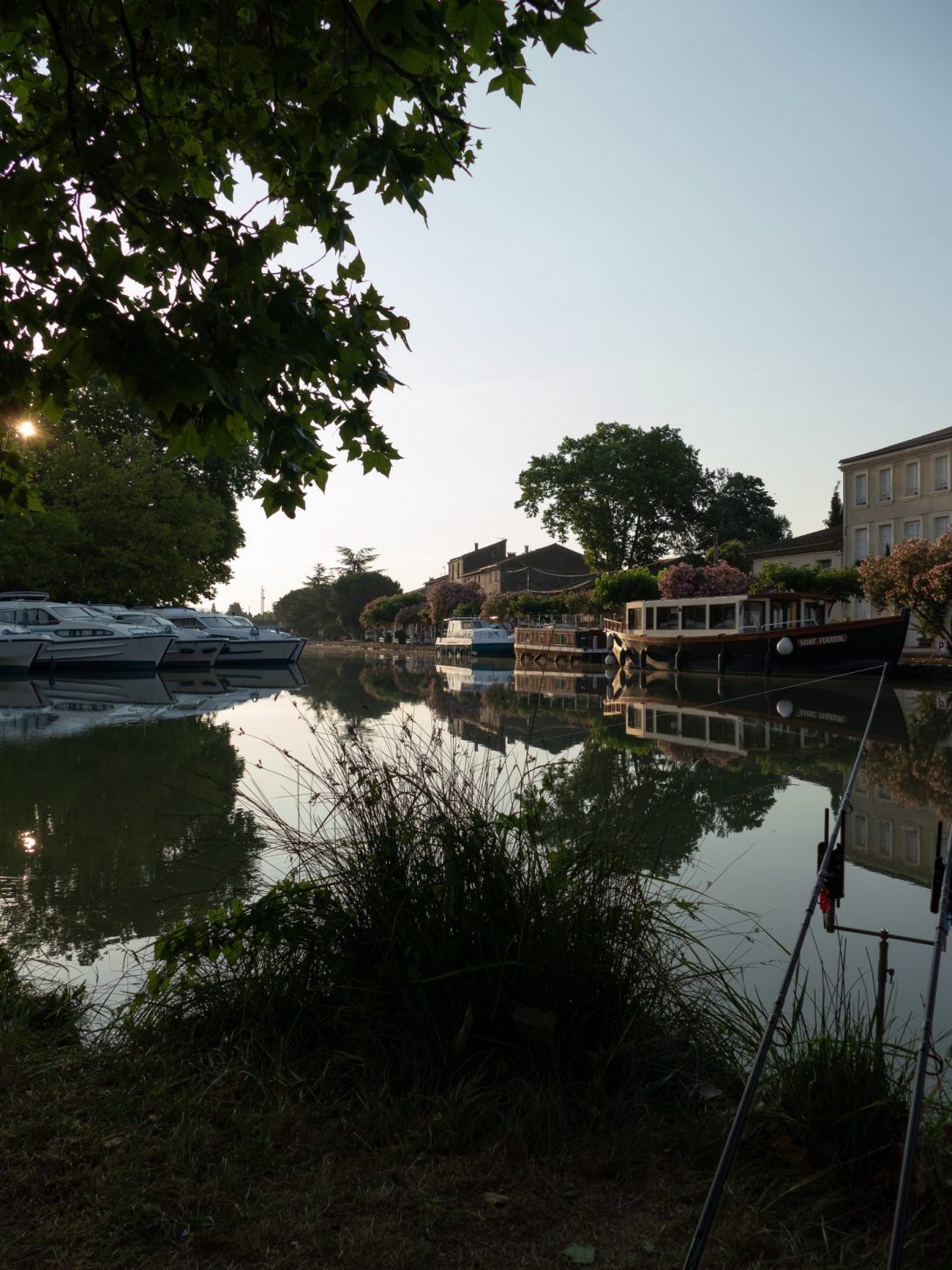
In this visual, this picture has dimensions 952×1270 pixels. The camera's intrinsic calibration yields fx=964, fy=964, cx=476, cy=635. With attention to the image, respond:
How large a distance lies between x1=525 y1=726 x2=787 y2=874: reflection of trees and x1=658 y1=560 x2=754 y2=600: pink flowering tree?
26.4 meters

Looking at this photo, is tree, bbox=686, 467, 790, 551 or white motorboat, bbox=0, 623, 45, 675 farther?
tree, bbox=686, 467, 790, 551

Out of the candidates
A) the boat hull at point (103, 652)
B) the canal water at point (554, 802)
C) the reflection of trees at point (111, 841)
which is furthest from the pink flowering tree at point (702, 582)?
the reflection of trees at point (111, 841)

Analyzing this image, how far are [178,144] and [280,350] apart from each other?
1937 millimetres

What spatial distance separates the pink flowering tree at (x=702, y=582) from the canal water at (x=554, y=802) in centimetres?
1826

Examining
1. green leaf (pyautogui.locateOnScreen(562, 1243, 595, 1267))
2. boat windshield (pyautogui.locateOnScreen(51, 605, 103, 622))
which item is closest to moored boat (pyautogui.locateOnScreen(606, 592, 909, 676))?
boat windshield (pyautogui.locateOnScreen(51, 605, 103, 622))

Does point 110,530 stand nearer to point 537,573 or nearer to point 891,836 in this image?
point 891,836

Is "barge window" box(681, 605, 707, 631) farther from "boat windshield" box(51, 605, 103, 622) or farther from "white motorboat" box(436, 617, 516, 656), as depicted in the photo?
"boat windshield" box(51, 605, 103, 622)

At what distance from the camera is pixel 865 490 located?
45.7 metres

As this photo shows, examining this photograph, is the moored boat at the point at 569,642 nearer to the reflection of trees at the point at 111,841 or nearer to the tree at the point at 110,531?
the tree at the point at 110,531

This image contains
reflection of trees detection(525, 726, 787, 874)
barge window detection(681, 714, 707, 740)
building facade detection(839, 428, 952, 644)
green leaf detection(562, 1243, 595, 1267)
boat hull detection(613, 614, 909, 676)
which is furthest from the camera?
building facade detection(839, 428, 952, 644)

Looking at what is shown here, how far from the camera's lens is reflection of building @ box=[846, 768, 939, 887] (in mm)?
6727

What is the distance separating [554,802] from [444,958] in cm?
278

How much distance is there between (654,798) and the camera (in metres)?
8.25

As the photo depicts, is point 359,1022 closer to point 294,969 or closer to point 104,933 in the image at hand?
point 294,969
